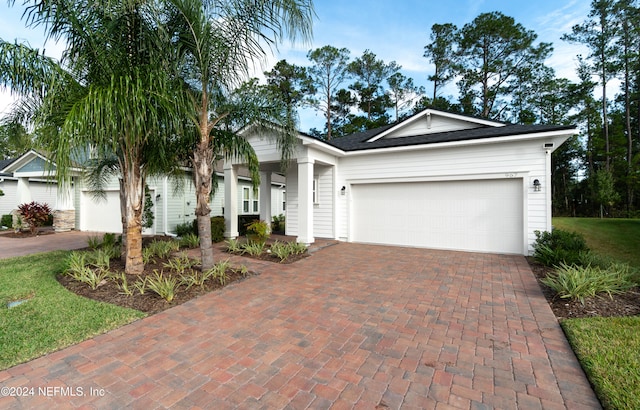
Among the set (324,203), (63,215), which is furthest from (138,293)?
(63,215)

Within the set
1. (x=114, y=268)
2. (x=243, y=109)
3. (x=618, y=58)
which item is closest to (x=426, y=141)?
(x=243, y=109)

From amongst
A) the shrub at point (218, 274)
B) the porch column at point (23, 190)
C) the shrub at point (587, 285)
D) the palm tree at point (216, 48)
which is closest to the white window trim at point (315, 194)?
the palm tree at point (216, 48)

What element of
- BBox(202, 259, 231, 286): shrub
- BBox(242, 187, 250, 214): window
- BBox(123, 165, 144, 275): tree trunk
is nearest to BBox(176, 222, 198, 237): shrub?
BBox(242, 187, 250, 214): window

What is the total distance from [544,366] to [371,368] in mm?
1716

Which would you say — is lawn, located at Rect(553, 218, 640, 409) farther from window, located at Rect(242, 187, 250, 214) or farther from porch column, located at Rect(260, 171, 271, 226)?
window, located at Rect(242, 187, 250, 214)

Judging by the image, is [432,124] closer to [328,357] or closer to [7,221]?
[328,357]

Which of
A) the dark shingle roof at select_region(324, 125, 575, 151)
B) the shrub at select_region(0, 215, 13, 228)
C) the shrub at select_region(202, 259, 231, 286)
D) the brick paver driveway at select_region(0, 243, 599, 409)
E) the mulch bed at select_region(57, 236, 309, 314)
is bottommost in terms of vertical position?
the brick paver driveway at select_region(0, 243, 599, 409)

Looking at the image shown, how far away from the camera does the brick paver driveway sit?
2373mm

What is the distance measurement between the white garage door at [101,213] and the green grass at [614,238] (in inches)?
769

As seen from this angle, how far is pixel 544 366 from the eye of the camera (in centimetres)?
281

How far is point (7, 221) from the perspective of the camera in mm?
15930

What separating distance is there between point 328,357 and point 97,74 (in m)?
5.75

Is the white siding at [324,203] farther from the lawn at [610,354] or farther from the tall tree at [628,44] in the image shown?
the tall tree at [628,44]

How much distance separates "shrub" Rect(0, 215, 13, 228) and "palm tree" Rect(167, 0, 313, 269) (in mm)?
17488
